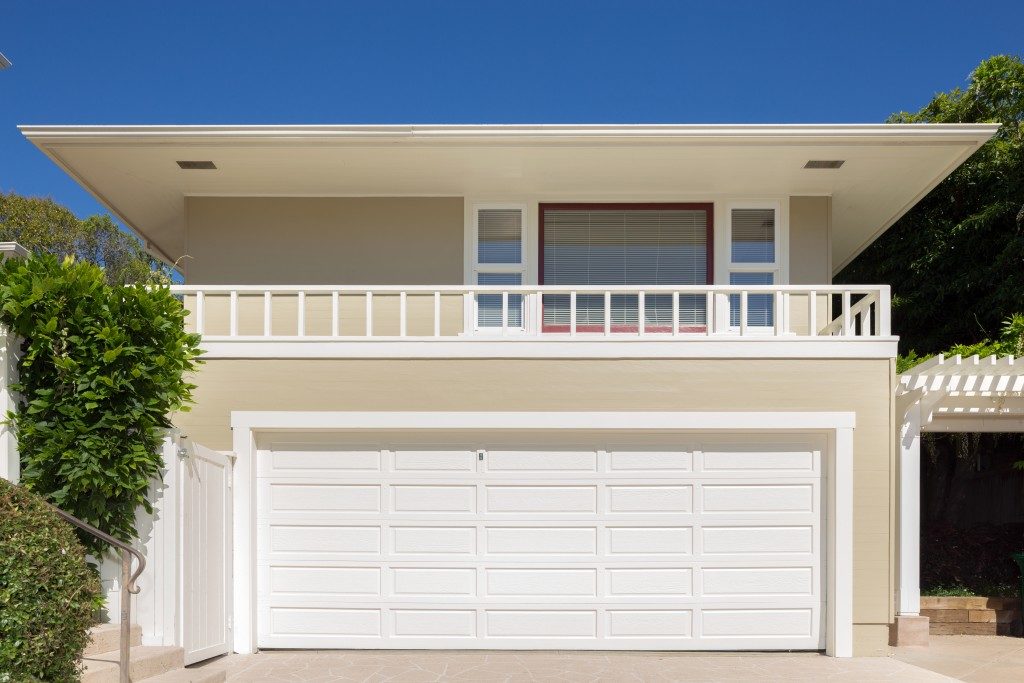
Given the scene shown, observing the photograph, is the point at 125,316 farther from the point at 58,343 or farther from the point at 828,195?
the point at 828,195

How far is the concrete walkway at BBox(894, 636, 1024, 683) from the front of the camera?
7672mm

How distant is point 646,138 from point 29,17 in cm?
2106

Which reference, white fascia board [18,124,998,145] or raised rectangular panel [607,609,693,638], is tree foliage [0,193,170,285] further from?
raised rectangular panel [607,609,693,638]

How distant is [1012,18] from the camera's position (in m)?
17.6

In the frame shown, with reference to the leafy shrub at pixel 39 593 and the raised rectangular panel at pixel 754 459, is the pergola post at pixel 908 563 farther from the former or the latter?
the leafy shrub at pixel 39 593

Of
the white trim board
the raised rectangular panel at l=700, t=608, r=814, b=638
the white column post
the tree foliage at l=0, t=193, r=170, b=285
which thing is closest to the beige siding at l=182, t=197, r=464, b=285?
the white trim board

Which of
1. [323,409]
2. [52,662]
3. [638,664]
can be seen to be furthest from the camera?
[323,409]

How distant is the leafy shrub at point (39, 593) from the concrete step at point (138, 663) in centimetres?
24

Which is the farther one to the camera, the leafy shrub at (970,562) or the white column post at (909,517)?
the leafy shrub at (970,562)

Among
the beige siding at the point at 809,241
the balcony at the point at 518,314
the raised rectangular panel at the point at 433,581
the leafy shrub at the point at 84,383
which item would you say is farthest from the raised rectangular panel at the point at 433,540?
the beige siding at the point at 809,241

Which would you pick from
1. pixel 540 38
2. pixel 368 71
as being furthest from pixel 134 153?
pixel 540 38

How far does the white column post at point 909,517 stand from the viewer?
8.41 metres

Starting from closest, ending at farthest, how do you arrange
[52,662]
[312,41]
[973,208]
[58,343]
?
[52,662], [58,343], [312,41], [973,208]

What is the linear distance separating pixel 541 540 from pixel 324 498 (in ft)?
7.21
